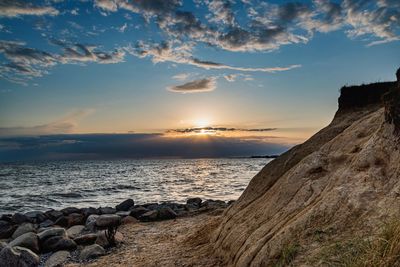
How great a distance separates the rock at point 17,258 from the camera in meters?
11.2

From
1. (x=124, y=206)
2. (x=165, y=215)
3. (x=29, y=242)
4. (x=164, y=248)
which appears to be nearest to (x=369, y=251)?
(x=164, y=248)

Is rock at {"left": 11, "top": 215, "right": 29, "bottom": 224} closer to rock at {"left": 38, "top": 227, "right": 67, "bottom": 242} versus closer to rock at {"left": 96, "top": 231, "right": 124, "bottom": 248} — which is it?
rock at {"left": 38, "top": 227, "right": 67, "bottom": 242}

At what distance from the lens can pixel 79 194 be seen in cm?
3878

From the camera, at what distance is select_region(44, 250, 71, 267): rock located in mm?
12293

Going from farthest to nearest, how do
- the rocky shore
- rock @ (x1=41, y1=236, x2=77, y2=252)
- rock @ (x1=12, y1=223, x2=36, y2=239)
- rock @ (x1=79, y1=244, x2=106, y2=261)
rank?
rock @ (x1=12, y1=223, x2=36, y2=239) < rock @ (x1=41, y1=236, x2=77, y2=252) < rock @ (x1=79, y1=244, x2=106, y2=261) < the rocky shore

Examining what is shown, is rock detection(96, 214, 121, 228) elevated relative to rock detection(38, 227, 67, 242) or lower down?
lower down

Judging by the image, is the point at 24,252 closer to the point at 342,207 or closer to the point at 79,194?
the point at 342,207

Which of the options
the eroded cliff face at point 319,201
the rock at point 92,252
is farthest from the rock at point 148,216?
the eroded cliff face at point 319,201

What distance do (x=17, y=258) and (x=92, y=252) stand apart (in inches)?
97.4

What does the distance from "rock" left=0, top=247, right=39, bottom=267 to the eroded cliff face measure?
20.3 ft

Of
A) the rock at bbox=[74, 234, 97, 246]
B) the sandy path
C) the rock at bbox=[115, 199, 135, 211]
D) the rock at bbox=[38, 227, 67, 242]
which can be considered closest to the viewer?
the sandy path

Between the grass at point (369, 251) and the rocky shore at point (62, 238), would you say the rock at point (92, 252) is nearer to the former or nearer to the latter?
the rocky shore at point (62, 238)

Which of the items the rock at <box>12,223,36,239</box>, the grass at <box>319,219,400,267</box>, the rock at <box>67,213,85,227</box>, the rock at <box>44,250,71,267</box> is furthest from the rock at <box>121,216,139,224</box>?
the grass at <box>319,219,400,267</box>

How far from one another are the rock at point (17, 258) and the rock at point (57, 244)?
170 centimetres
